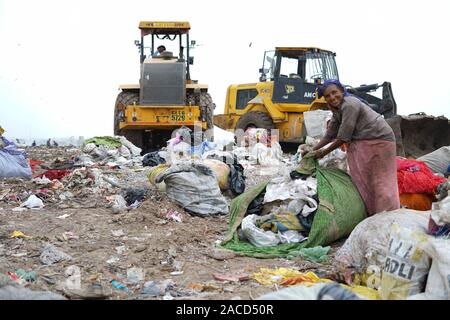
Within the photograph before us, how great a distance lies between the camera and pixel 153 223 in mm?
5000

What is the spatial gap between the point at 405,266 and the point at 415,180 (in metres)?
2.58

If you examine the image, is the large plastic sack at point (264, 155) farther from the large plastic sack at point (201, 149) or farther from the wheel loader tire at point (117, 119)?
the wheel loader tire at point (117, 119)

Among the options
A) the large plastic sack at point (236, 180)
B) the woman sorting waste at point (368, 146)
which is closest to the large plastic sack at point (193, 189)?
the large plastic sack at point (236, 180)

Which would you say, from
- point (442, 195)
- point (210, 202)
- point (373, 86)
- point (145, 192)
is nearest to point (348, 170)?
point (442, 195)

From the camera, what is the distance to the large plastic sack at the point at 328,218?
4172 millimetres

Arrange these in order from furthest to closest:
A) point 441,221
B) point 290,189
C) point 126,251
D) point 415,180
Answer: point 415,180 < point 290,189 < point 126,251 < point 441,221

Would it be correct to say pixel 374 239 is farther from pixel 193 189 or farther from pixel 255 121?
pixel 255 121

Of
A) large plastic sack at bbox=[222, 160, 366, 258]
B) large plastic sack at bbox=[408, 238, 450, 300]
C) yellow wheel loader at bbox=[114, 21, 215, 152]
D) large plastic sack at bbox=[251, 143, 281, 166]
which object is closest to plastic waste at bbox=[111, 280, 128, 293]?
large plastic sack at bbox=[222, 160, 366, 258]

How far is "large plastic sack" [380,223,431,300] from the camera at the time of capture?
2.60 meters

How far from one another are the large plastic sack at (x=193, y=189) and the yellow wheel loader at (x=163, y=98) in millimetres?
5508

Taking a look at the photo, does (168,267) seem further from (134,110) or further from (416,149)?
(134,110)

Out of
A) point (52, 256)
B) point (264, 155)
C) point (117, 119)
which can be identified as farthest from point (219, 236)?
point (117, 119)

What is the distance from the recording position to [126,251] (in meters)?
4.11

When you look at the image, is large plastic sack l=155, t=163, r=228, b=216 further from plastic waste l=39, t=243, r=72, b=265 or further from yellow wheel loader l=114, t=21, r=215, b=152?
yellow wheel loader l=114, t=21, r=215, b=152
